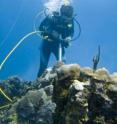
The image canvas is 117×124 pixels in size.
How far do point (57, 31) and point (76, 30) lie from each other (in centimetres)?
4101

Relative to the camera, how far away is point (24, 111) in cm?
632

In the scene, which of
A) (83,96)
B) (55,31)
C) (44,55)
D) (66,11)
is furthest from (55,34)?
(83,96)

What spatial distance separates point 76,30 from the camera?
49.9m

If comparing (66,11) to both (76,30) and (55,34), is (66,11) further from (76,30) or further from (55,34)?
(76,30)

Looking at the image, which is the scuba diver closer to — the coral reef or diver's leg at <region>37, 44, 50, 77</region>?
diver's leg at <region>37, 44, 50, 77</region>

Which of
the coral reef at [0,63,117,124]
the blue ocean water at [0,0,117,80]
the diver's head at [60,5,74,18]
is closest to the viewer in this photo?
the coral reef at [0,63,117,124]

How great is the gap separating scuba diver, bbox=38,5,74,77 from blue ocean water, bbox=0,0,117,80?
3641 centimetres

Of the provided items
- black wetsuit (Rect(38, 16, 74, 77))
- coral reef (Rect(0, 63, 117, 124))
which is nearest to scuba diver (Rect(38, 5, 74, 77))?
black wetsuit (Rect(38, 16, 74, 77))

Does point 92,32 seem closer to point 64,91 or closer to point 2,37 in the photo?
point 2,37

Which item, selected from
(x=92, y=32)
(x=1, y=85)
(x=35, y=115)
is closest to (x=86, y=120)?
(x=35, y=115)

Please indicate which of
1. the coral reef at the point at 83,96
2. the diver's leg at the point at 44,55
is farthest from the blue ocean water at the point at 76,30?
the coral reef at the point at 83,96

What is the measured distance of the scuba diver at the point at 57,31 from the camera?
9.09 metres

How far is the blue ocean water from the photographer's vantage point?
48.2 meters

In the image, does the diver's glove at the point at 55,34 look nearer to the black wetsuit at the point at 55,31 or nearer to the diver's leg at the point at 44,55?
the black wetsuit at the point at 55,31
